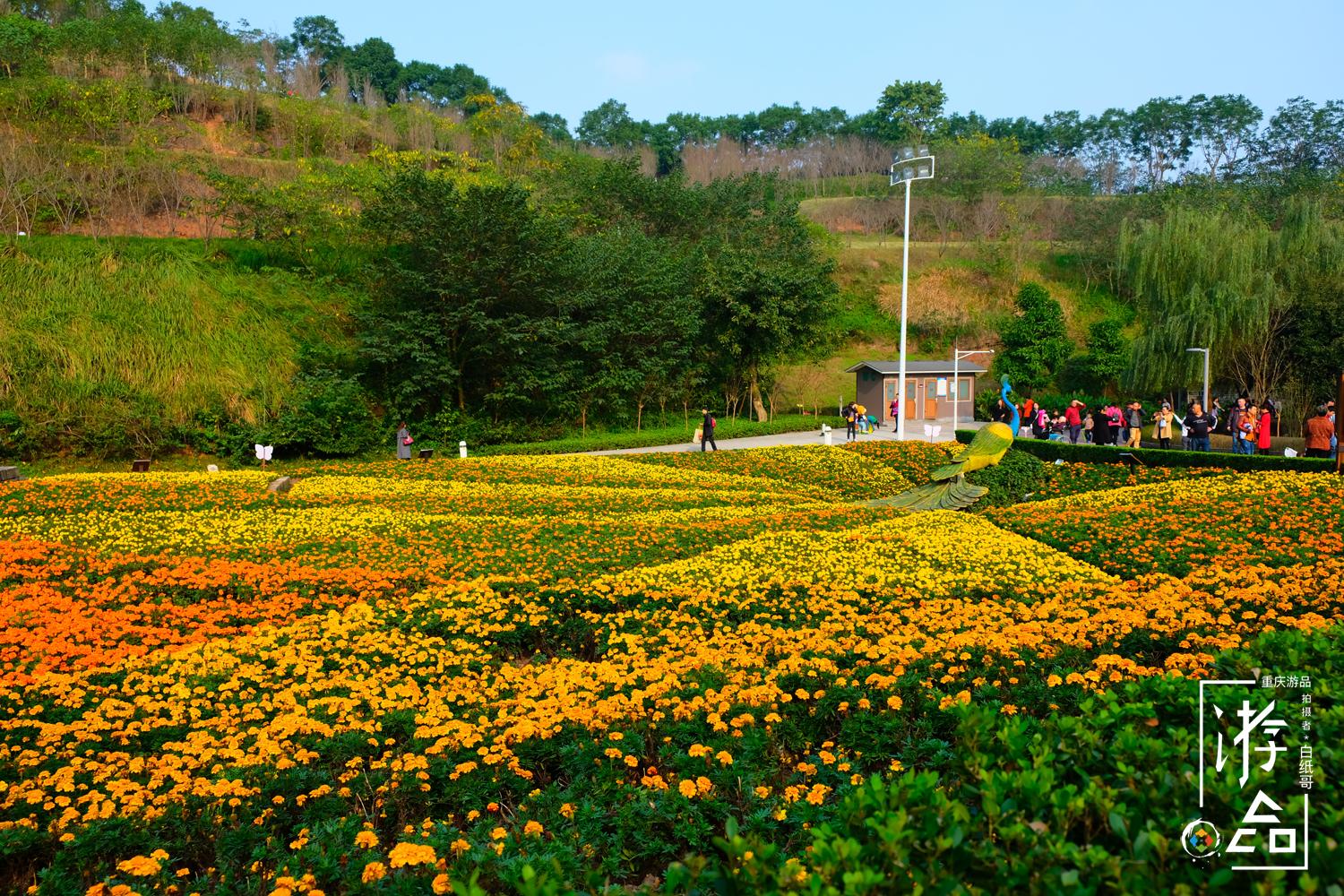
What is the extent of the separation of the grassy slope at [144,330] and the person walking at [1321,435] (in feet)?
69.5

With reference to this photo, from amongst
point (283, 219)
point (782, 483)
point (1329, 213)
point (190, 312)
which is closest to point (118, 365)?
point (190, 312)

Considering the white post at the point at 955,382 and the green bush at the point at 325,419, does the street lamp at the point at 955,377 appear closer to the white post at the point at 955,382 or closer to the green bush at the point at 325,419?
the white post at the point at 955,382

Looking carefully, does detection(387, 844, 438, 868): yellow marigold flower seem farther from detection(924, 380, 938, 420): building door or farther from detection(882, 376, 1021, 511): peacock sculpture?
detection(924, 380, 938, 420): building door

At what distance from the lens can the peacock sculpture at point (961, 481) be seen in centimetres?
1239

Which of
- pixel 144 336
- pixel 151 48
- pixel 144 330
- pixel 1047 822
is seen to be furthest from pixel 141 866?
pixel 151 48

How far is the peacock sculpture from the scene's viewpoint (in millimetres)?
12391

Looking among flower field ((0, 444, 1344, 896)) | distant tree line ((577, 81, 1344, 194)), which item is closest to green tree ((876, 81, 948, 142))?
distant tree line ((577, 81, 1344, 194))

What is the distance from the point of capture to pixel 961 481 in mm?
12578

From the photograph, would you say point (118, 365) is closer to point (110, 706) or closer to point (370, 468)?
point (370, 468)

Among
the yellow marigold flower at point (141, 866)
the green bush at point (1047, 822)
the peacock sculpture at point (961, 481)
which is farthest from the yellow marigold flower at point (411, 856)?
the peacock sculpture at point (961, 481)

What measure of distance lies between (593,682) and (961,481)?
8142 millimetres

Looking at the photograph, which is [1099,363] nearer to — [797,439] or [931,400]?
[931,400]

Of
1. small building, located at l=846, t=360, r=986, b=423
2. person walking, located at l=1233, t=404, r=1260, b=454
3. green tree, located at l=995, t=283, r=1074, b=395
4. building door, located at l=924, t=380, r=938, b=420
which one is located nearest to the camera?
person walking, located at l=1233, t=404, r=1260, b=454

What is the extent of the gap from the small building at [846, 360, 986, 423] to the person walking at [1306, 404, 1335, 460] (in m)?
17.2
